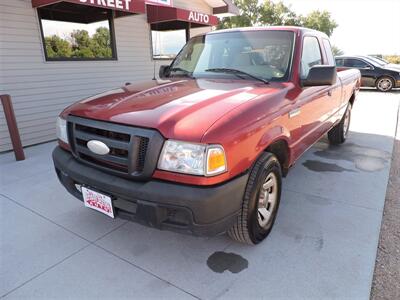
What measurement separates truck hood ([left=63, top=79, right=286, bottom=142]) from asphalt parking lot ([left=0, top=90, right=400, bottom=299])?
3.63 feet

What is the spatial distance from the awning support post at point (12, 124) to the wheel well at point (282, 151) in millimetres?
4116

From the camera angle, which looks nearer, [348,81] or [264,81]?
[264,81]

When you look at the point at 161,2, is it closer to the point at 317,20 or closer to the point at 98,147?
the point at 98,147

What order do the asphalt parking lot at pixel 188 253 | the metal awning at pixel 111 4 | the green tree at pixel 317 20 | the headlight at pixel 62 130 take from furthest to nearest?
1. the green tree at pixel 317 20
2. the metal awning at pixel 111 4
3. the headlight at pixel 62 130
4. the asphalt parking lot at pixel 188 253

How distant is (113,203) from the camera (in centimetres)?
218

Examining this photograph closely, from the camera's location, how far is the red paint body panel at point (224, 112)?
1978 mm

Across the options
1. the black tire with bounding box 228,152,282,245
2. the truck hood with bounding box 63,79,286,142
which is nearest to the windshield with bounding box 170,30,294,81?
the truck hood with bounding box 63,79,286,142

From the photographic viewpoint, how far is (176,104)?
2.29 metres

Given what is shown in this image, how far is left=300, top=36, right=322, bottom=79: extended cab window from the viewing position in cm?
319

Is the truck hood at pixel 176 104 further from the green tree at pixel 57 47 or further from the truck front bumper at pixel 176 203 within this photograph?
the green tree at pixel 57 47

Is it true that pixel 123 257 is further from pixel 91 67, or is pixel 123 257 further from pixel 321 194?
pixel 91 67

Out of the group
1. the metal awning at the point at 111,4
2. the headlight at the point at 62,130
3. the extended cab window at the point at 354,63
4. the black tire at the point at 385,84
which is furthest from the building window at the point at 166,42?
the black tire at the point at 385,84

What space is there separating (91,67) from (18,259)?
5039 mm

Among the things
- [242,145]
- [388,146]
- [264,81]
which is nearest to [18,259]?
[242,145]
